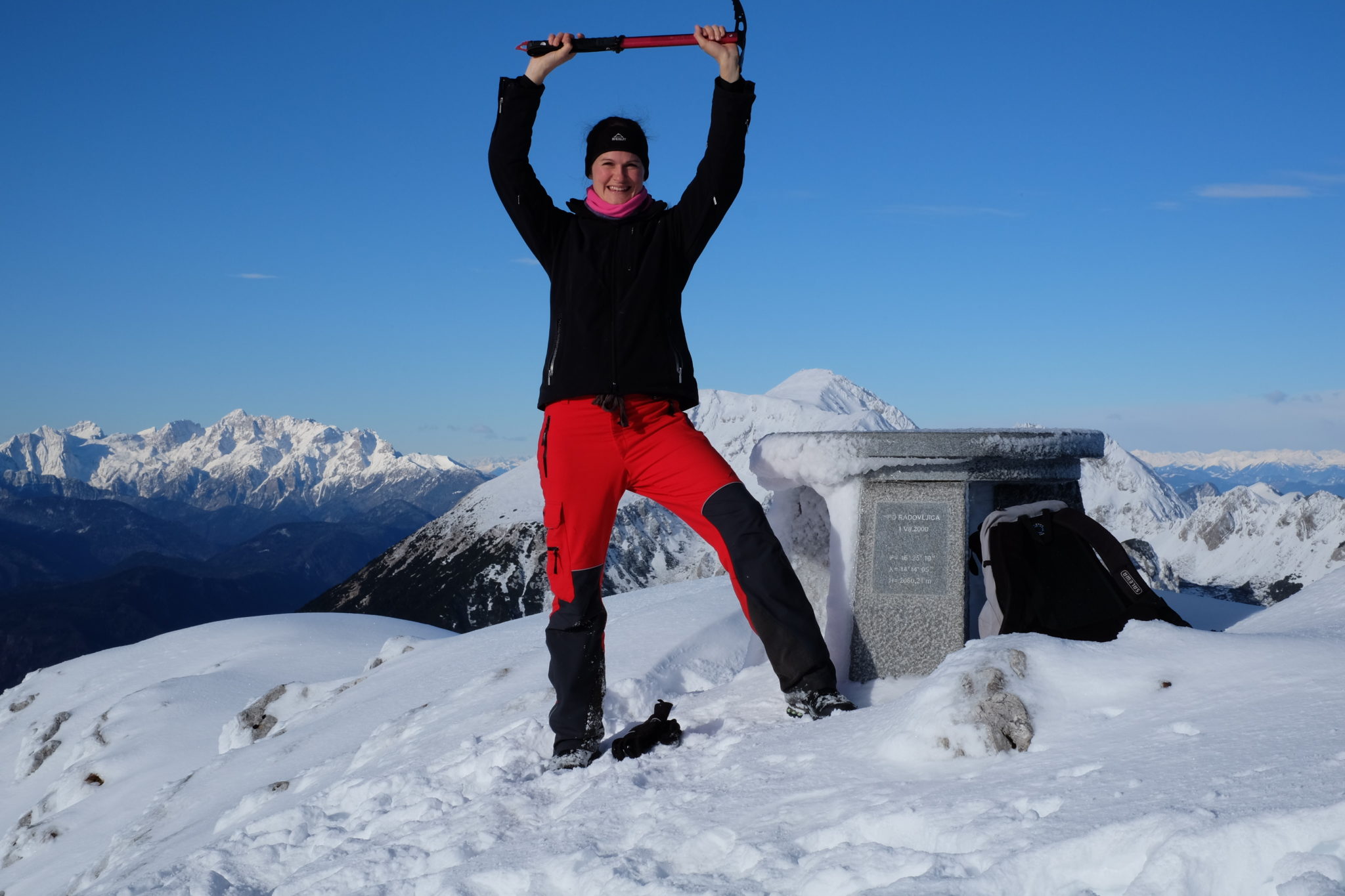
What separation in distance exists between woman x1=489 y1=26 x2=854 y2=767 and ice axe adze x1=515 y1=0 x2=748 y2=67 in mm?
47

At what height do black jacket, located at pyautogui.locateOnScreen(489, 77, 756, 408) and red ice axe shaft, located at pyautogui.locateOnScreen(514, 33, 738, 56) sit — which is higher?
red ice axe shaft, located at pyautogui.locateOnScreen(514, 33, 738, 56)

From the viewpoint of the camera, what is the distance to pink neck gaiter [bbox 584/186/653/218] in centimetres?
462

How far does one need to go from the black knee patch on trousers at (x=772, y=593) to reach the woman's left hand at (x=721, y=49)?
6.26ft

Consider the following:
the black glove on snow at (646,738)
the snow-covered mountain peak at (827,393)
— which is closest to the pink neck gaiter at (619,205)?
the black glove on snow at (646,738)

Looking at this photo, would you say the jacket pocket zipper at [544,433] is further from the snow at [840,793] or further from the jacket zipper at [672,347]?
the snow at [840,793]

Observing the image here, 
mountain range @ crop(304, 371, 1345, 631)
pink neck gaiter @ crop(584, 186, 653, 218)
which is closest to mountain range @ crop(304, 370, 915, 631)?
mountain range @ crop(304, 371, 1345, 631)

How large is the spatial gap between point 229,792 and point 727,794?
15.0 feet

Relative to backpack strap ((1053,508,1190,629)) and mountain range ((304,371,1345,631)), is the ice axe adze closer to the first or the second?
backpack strap ((1053,508,1190,629))

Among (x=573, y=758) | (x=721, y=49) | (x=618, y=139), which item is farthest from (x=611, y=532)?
(x=721, y=49)

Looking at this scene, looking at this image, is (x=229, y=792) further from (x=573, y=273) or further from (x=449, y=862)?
(x=573, y=273)

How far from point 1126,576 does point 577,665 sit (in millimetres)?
2881

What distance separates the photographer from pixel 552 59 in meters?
4.42

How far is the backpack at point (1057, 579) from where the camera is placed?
→ 4910mm

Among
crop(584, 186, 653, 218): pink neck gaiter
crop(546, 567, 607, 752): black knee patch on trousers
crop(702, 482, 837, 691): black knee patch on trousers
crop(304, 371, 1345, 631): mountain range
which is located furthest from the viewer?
crop(304, 371, 1345, 631): mountain range
